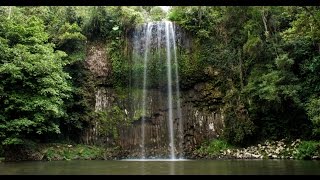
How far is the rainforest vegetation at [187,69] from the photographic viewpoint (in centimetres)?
1930

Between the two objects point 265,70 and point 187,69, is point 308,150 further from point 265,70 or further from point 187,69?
point 187,69

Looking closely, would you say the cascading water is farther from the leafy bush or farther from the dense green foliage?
the leafy bush

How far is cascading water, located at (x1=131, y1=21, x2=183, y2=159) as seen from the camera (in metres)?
24.4

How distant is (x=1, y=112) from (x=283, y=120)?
48.4 ft

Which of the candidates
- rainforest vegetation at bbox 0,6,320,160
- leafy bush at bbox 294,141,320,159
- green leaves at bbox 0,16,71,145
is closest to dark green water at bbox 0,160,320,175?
leafy bush at bbox 294,141,320,159

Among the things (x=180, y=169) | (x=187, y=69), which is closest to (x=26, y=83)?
(x=187, y=69)

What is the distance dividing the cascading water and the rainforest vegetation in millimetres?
704

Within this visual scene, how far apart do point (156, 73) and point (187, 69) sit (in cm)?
208

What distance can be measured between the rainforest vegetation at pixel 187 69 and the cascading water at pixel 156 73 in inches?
27.7

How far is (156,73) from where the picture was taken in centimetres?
2584

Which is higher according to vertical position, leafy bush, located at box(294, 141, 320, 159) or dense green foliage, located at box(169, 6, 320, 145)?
dense green foliage, located at box(169, 6, 320, 145)

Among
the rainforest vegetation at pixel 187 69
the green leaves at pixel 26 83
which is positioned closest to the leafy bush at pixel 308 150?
the rainforest vegetation at pixel 187 69

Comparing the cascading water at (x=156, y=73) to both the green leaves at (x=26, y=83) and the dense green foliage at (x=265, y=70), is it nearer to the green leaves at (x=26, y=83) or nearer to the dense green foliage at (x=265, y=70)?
the dense green foliage at (x=265, y=70)
